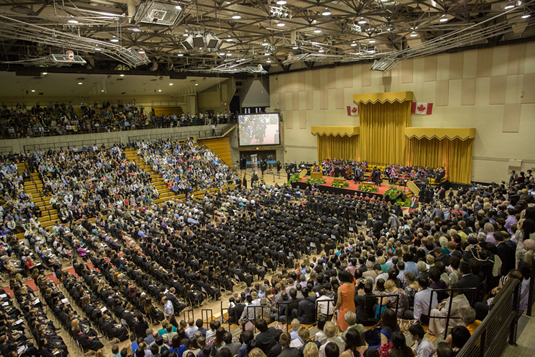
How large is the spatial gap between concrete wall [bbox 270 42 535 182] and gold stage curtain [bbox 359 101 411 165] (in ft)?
3.25

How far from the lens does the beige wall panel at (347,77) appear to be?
30.0 m

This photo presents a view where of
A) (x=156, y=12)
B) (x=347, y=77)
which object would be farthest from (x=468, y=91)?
(x=156, y=12)

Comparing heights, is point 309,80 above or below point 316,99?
above

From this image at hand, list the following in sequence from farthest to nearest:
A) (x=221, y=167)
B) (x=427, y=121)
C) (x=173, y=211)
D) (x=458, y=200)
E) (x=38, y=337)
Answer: (x=221, y=167) < (x=427, y=121) < (x=173, y=211) < (x=458, y=200) < (x=38, y=337)

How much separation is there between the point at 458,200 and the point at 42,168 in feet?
79.5

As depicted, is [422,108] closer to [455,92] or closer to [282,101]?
[455,92]

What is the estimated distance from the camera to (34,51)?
76.7 feet

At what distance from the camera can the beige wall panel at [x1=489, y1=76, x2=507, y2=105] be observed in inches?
865

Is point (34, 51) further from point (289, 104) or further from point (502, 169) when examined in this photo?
point (502, 169)

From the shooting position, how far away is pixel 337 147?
32312 millimetres

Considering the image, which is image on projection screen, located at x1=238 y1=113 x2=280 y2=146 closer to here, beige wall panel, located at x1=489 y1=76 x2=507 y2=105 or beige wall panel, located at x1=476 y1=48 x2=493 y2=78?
beige wall panel, located at x1=476 y1=48 x2=493 y2=78

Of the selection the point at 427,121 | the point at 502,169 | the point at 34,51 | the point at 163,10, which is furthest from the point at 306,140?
the point at 163,10

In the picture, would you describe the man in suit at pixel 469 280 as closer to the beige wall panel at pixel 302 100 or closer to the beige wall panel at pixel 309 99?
the beige wall panel at pixel 309 99

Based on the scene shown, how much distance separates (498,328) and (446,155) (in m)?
23.2
